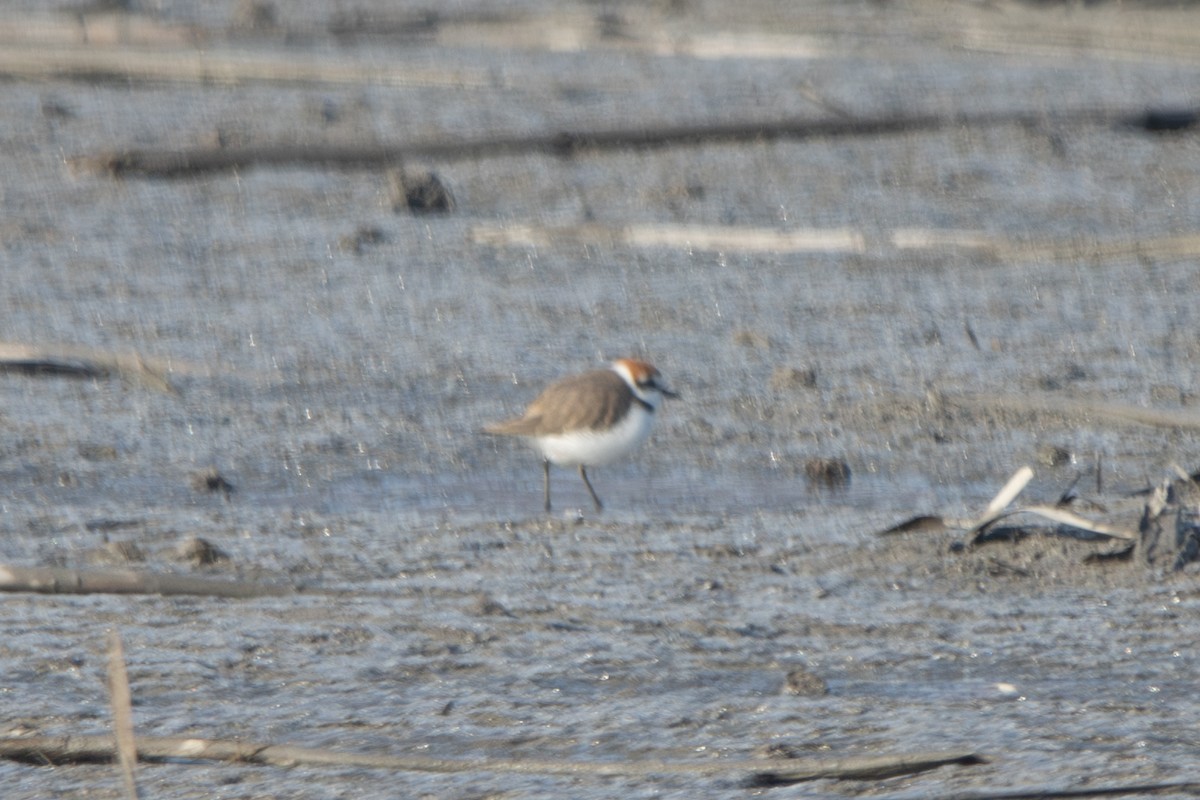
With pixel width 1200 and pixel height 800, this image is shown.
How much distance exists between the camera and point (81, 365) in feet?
23.1

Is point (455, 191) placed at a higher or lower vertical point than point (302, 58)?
lower

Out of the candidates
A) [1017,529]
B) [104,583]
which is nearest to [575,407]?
[1017,529]

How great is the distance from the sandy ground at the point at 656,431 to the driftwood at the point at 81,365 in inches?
3.4

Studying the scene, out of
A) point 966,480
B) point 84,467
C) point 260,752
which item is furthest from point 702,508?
point 260,752

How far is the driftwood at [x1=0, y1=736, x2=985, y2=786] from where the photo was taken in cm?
373

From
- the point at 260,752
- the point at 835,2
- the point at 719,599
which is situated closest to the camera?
the point at 260,752

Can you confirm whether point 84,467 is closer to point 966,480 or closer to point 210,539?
point 210,539

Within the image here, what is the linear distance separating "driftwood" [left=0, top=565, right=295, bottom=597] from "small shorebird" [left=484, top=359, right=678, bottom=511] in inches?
53.9

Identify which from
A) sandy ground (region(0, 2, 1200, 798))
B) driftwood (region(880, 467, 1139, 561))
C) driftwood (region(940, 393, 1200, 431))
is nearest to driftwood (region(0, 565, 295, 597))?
sandy ground (region(0, 2, 1200, 798))

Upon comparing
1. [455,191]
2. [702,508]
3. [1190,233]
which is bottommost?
[702,508]

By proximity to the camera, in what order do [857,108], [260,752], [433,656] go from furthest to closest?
[857,108]
[433,656]
[260,752]

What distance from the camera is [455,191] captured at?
33.6 feet

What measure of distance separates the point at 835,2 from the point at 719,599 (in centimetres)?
1319

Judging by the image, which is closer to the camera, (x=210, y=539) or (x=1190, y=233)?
(x=210, y=539)
